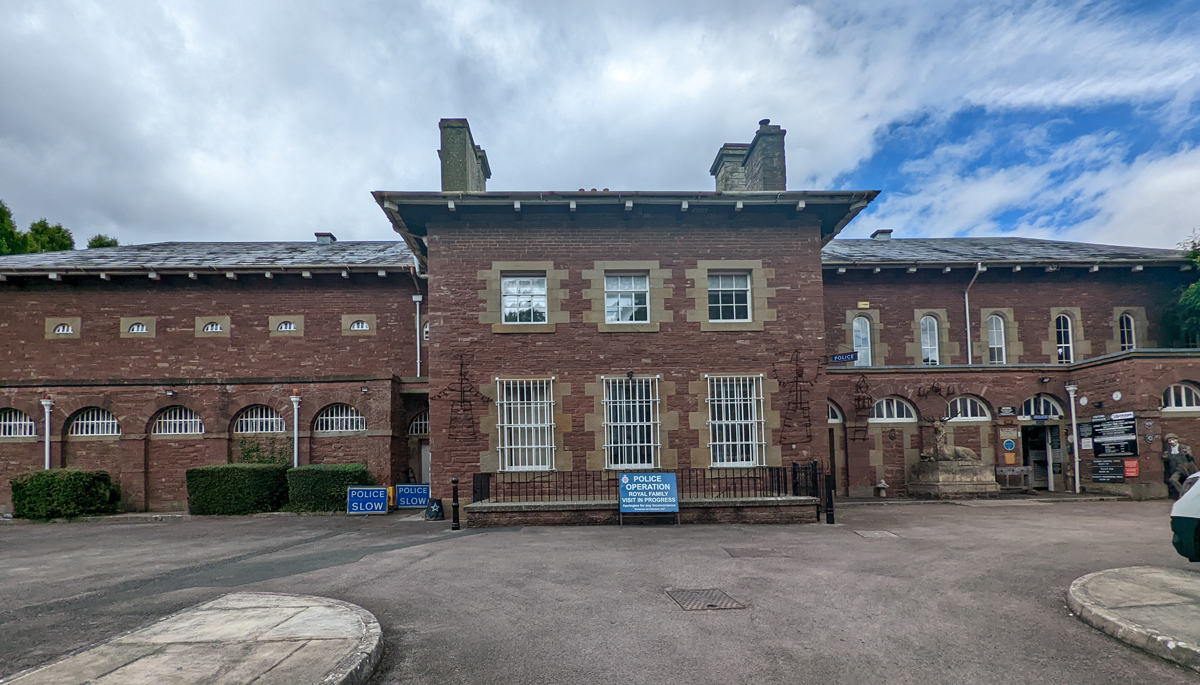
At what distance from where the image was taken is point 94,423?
1766cm

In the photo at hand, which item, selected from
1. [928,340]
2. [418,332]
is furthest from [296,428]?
[928,340]

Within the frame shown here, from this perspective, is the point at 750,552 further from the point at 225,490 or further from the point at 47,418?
the point at 47,418

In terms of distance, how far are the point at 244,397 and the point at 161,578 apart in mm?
10323

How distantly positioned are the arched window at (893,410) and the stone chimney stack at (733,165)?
306 inches

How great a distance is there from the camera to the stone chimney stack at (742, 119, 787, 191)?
15.3 metres

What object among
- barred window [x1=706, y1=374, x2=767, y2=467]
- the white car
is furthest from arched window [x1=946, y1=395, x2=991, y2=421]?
the white car

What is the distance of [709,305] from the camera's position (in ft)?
48.2

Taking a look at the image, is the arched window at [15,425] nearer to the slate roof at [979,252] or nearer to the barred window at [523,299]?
the barred window at [523,299]

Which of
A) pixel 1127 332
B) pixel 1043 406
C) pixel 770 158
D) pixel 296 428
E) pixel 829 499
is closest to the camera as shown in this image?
pixel 829 499

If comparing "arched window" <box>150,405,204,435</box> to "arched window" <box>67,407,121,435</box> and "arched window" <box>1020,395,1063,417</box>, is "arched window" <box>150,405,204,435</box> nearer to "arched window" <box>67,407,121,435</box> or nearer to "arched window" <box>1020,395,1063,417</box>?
"arched window" <box>67,407,121,435</box>

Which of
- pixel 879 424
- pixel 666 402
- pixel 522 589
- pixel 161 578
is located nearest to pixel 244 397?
pixel 161 578

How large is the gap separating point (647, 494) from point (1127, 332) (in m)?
19.3

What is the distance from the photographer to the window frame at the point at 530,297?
1438 cm

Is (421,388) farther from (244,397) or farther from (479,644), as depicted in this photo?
(479,644)
